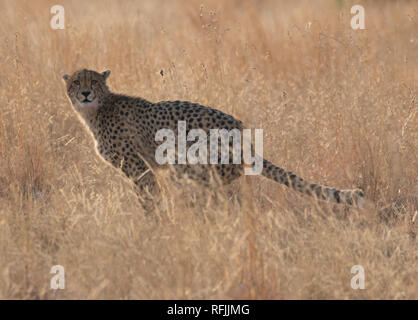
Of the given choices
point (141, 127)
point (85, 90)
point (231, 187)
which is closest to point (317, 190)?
point (231, 187)

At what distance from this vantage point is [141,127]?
166 inches

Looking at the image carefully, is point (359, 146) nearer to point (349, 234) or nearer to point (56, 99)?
point (349, 234)

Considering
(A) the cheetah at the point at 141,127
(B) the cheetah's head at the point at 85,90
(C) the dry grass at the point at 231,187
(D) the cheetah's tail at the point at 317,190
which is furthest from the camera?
(B) the cheetah's head at the point at 85,90

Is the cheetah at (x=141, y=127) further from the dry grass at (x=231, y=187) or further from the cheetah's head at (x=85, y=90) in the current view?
the dry grass at (x=231, y=187)

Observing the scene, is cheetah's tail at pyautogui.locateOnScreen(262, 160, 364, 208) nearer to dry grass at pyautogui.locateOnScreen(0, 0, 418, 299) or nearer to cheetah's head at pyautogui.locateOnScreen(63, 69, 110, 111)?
dry grass at pyautogui.locateOnScreen(0, 0, 418, 299)

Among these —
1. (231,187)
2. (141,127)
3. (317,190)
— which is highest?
(141,127)

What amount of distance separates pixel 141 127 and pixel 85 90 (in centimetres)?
48

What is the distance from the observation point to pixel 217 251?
3072 mm

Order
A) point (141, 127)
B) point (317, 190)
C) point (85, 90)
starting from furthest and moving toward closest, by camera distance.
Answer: point (85, 90)
point (141, 127)
point (317, 190)

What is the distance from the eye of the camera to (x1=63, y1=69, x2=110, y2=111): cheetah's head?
14.3ft

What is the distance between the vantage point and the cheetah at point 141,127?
12.8 ft

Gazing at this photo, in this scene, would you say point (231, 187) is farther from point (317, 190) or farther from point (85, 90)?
point (85, 90)

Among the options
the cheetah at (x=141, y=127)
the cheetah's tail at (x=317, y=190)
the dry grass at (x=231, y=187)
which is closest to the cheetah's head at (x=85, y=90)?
the cheetah at (x=141, y=127)

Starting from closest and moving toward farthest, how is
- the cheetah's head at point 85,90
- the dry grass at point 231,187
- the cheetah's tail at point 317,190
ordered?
the dry grass at point 231,187 < the cheetah's tail at point 317,190 < the cheetah's head at point 85,90
